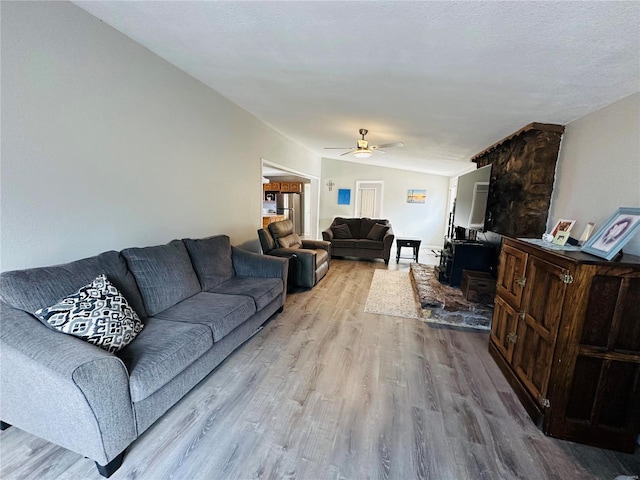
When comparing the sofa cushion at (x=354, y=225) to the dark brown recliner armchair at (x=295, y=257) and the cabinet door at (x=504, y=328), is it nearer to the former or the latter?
the dark brown recliner armchair at (x=295, y=257)

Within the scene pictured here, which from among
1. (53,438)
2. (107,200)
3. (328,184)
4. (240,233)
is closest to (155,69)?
(107,200)

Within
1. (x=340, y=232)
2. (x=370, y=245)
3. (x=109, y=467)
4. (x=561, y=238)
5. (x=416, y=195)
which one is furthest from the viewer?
(x=416, y=195)

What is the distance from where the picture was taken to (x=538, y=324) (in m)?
1.84

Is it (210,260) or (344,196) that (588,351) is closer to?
(210,260)

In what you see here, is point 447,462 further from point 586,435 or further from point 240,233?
point 240,233

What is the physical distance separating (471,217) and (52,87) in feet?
14.8

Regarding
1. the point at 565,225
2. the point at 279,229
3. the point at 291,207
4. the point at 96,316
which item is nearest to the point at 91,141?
the point at 96,316

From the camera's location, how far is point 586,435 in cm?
164

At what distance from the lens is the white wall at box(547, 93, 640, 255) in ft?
5.98

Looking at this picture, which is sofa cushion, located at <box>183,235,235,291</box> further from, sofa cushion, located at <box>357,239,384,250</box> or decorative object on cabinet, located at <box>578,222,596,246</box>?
sofa cushion, located at <box>357,239,384,250</box>

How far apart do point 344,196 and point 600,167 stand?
21.2 ft

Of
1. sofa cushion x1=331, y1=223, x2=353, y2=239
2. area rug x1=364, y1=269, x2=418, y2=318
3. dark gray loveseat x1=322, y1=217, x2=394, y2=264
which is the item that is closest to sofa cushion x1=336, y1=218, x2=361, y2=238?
dark gray loveseat x1=322, y1=217, x2=394, y2=264

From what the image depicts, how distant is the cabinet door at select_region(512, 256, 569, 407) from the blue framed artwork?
6.53 metres

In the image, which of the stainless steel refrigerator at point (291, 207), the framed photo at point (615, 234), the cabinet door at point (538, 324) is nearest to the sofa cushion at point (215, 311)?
the cabinet door at point (538, 324)
